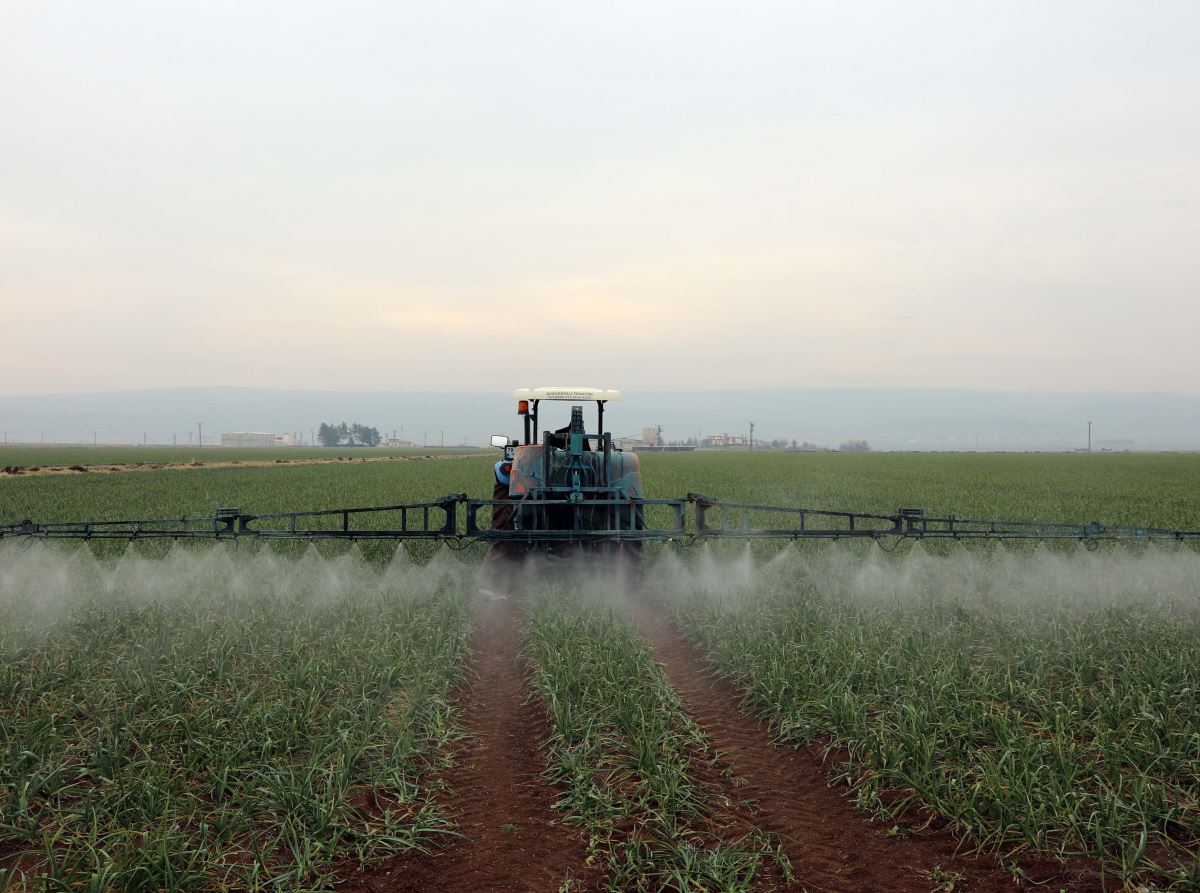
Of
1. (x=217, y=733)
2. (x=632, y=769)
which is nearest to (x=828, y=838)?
(x=632, y=769)

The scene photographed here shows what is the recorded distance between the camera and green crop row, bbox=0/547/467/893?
392cm

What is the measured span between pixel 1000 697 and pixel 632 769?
9.94 ft

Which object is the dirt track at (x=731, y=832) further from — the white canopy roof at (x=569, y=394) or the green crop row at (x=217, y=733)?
the white canopy roof at (x=569, y=394)

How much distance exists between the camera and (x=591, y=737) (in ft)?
17.3

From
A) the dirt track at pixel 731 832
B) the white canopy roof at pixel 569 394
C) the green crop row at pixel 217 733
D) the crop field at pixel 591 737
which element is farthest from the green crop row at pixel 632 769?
the white canopy roof at pixel 569 394

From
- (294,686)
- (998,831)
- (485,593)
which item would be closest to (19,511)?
(485,593)

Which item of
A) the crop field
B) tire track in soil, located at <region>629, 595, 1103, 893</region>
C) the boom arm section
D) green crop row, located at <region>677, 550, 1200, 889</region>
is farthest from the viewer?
the boom arm section

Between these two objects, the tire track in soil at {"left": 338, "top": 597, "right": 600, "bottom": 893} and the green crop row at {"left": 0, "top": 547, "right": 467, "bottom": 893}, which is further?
the green crop row at {"left": 0, "top": 547, "right": 467, "bottom": 893}

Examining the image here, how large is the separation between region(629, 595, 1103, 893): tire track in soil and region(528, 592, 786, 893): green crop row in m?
0.22

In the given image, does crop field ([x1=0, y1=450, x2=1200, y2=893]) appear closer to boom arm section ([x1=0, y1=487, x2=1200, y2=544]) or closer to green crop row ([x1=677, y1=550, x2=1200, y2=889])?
green crop row ([x1=677, y1=550, x2=1200, y2=889])

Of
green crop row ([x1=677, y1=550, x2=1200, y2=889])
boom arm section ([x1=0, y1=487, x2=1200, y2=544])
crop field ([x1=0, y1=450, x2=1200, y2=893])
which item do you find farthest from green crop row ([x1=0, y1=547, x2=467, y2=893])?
green crop row ([x1=677, y1=550, x2=1200, y2=889])

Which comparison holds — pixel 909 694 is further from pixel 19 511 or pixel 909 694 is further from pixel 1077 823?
pixel 19 511

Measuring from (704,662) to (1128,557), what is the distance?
7.06 m

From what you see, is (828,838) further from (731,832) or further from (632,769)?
(632,769)
